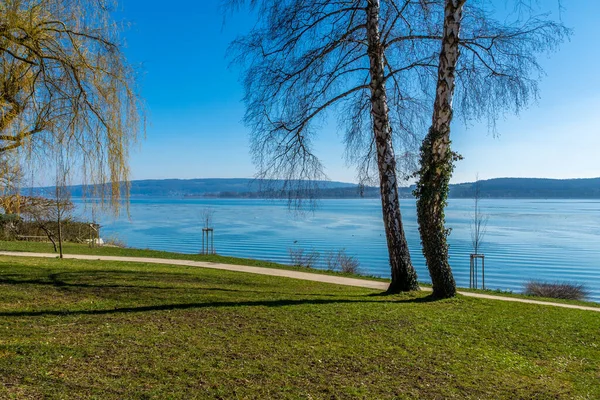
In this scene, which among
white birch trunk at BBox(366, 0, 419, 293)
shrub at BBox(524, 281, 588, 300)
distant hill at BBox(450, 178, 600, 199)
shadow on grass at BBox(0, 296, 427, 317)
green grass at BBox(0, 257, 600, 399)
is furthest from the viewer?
distant hill at BBox(450, 178, 600, 199)

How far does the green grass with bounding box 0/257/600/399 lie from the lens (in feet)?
11.4

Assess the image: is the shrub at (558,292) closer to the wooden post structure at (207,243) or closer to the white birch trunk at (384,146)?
the white birch trunk at (384,146)

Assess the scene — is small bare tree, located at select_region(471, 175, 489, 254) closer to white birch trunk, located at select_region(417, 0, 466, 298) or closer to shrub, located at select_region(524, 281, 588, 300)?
shrub, located at select_region(524, 281, 588, 300)

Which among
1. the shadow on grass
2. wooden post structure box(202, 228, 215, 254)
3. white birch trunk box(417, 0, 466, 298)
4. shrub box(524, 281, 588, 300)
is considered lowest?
shrub box(524, 281, 588, 300)

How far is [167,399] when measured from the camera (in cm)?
313

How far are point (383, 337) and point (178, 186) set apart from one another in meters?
123

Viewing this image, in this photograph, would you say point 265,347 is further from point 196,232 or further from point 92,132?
point 196,232

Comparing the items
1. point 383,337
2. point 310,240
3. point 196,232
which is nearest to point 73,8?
point 383,337

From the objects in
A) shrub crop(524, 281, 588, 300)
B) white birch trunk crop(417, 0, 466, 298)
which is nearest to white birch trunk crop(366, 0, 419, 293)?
white birch trunk crop(417, 0, 466, 298)

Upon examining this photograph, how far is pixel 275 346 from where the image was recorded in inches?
178

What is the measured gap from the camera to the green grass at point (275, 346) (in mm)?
3465

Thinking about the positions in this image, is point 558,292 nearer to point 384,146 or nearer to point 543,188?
point 384,146

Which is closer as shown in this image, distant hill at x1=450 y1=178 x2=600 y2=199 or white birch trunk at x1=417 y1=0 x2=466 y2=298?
white birch trunk at x1=417 y1=0 x2=466 y2=298

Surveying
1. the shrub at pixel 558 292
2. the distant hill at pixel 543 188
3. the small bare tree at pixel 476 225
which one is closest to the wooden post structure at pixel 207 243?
the small bare tree at pixel 476 225
